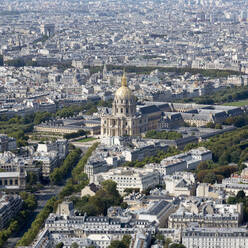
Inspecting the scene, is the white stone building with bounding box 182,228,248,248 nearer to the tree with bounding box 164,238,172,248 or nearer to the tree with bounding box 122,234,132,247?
the tree with bounding box 164,238,172,248

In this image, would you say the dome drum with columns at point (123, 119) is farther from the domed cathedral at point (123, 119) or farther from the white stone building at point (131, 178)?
the white stone building at point (131, 178)

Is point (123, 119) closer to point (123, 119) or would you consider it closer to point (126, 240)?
point (123, 119)

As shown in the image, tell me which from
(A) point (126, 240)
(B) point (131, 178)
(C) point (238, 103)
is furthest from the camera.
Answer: (C) point (238, 103)

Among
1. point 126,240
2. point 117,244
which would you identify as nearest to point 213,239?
point 126,240

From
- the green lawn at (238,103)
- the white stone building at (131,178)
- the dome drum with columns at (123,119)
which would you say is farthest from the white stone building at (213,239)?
the green lawn at (238,103)

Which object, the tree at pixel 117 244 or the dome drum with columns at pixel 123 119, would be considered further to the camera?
the dome drum with columns at pixel 123 119

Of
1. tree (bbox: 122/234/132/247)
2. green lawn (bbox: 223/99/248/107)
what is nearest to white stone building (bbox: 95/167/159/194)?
tree (bbox: 122/234/132/247)

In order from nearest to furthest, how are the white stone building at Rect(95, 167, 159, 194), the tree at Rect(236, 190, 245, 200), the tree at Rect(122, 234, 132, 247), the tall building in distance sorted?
the tree at Rect(122, 234, 132, 247) < the tree at Rect(236, 190, 245, 200) < the white stone building at Rect(95, 167, 159, 194) < the tall building in distance

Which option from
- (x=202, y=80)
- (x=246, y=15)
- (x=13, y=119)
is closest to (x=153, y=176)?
(x=13, y=119)
